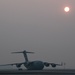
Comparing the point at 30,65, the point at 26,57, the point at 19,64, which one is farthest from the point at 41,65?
the point at 26,57

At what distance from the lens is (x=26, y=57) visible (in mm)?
94562

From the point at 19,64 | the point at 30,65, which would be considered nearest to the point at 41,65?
the point at 30,65

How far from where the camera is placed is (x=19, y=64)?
8400cm

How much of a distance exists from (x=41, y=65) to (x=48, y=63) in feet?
31.4

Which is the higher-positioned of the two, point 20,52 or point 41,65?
point 20,52

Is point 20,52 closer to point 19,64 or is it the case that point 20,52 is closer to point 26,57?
point 26,57

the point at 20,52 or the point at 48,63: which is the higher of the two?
the point at 20,52

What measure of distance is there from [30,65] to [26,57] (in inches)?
628

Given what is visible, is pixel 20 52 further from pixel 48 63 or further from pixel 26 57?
pixel 48 63

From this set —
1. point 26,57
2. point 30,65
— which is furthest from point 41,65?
point 26,57

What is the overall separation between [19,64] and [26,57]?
10771 millimetres

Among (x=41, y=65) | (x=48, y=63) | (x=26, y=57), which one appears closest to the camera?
(x=41, y=65)

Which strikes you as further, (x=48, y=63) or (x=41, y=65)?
(x=48, y=63)

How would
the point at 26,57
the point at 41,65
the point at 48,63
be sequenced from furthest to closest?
the point at 26,57
the point at 48,63
the point at 41,65
